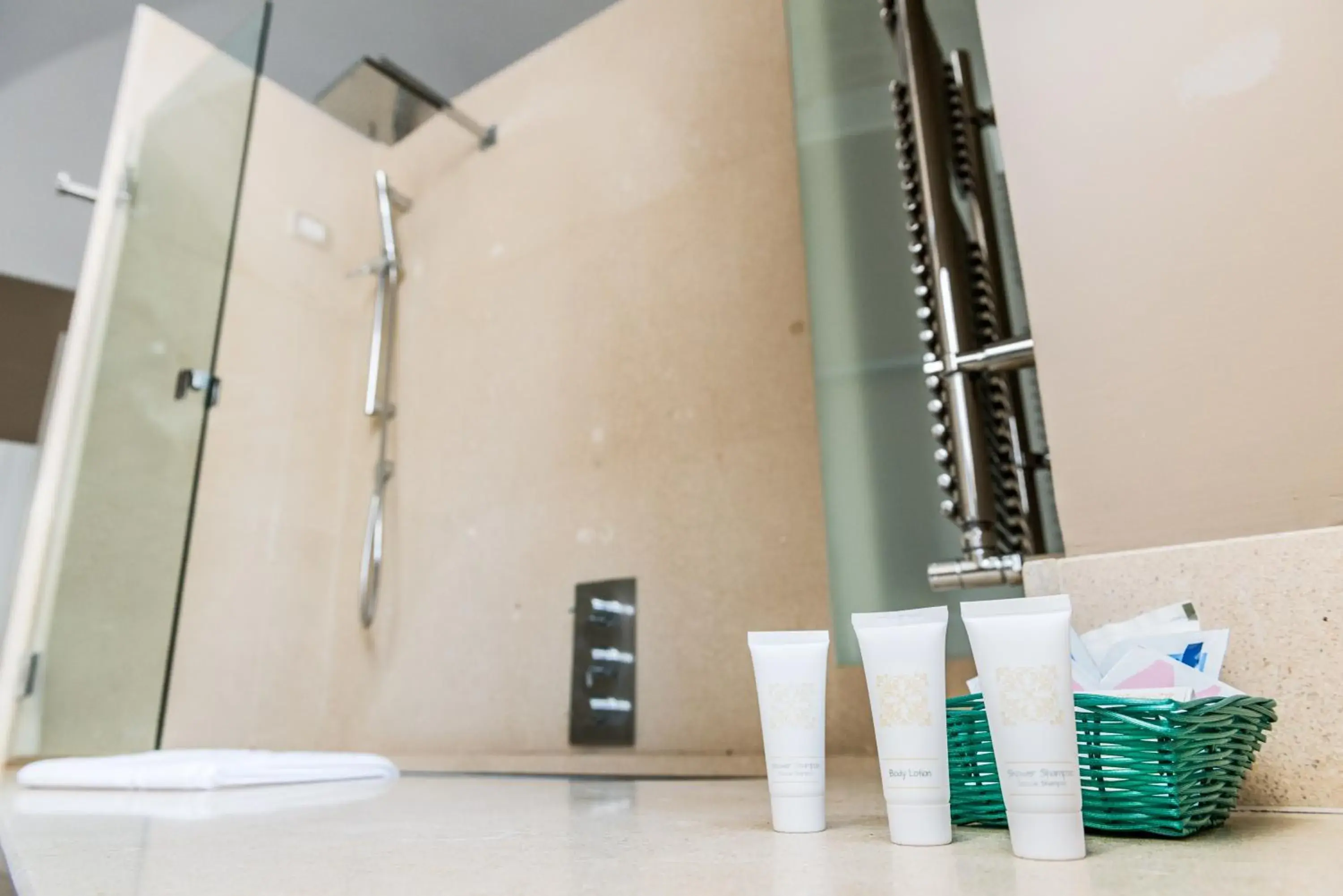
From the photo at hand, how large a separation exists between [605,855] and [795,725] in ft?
0.46

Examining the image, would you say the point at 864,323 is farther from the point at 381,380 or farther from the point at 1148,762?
the point at 381,380

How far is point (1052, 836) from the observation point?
420 mm

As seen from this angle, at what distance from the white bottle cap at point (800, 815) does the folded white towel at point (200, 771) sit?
79cm

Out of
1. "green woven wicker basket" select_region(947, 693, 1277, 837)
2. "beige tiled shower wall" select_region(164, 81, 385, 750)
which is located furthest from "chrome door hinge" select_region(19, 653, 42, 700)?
"green woven wicker basket" select_region(947, 693, 1277, 837)

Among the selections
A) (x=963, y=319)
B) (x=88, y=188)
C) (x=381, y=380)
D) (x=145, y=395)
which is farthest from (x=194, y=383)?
(x=963, y=319)

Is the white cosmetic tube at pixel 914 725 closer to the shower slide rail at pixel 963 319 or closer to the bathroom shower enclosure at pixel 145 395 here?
the shower slide rail at pixel 963 319

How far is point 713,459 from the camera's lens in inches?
58.6

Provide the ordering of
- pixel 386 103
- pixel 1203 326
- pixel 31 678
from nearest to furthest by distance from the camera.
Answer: pixel 1203 326
pixel 31 678
pixel 386 103

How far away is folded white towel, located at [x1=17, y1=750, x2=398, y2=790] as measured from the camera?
3.30 feet

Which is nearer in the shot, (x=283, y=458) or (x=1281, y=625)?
(x=1281, y=625)

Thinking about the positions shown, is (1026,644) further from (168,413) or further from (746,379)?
(168,413)

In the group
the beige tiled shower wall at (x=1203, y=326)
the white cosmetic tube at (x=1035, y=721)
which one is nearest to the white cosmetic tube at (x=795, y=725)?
Answer: the white cosmetic tube at (x=1035, y=721)

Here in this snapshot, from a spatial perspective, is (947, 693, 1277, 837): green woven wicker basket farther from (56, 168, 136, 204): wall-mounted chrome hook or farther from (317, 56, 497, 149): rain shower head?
(56, 168, 136, 204): wall-mounted chrome hook

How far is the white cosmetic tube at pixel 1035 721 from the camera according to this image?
1.38 ft
